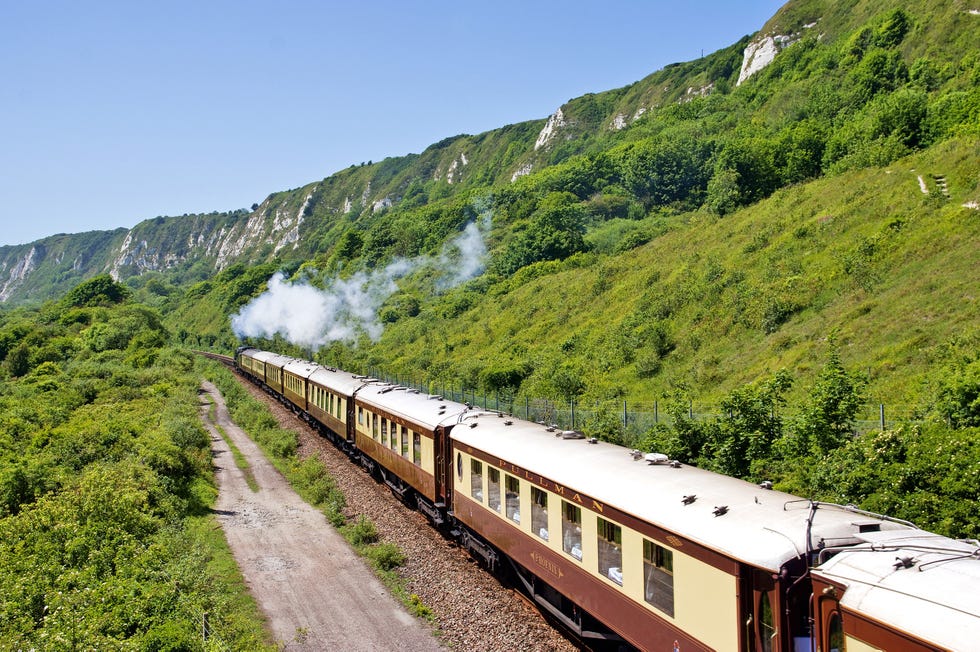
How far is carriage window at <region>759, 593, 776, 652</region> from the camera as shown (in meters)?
7.21

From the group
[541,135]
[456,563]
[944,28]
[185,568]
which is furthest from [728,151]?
[541,135]

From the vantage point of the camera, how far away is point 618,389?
3294 centimetres

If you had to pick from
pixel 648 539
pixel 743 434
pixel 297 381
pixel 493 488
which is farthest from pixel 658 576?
pixel 297 381

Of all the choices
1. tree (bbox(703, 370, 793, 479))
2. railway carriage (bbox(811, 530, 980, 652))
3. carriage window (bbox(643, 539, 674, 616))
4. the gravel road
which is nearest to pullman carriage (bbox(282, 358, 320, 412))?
the gravel road

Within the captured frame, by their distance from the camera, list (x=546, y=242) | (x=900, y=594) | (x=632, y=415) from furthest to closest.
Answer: (x=546, y=242), (x=632, y=415), (x=900, y=594)

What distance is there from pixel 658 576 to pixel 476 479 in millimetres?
6778

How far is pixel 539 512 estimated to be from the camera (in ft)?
41.0

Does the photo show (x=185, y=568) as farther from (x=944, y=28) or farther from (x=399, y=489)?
(x=944, y=28)

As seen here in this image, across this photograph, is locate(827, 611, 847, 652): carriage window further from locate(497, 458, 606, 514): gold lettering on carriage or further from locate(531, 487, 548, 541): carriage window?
locate(531, 487, 548, 541): carriage window

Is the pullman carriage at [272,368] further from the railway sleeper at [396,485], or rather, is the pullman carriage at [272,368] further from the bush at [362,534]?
the bush at [362,534]

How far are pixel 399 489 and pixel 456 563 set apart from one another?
18.7 feet

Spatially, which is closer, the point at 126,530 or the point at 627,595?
the point at 627,595

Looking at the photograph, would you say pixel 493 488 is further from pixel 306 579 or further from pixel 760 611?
pixel 760 611

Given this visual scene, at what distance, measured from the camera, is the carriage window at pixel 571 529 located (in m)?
11.1
